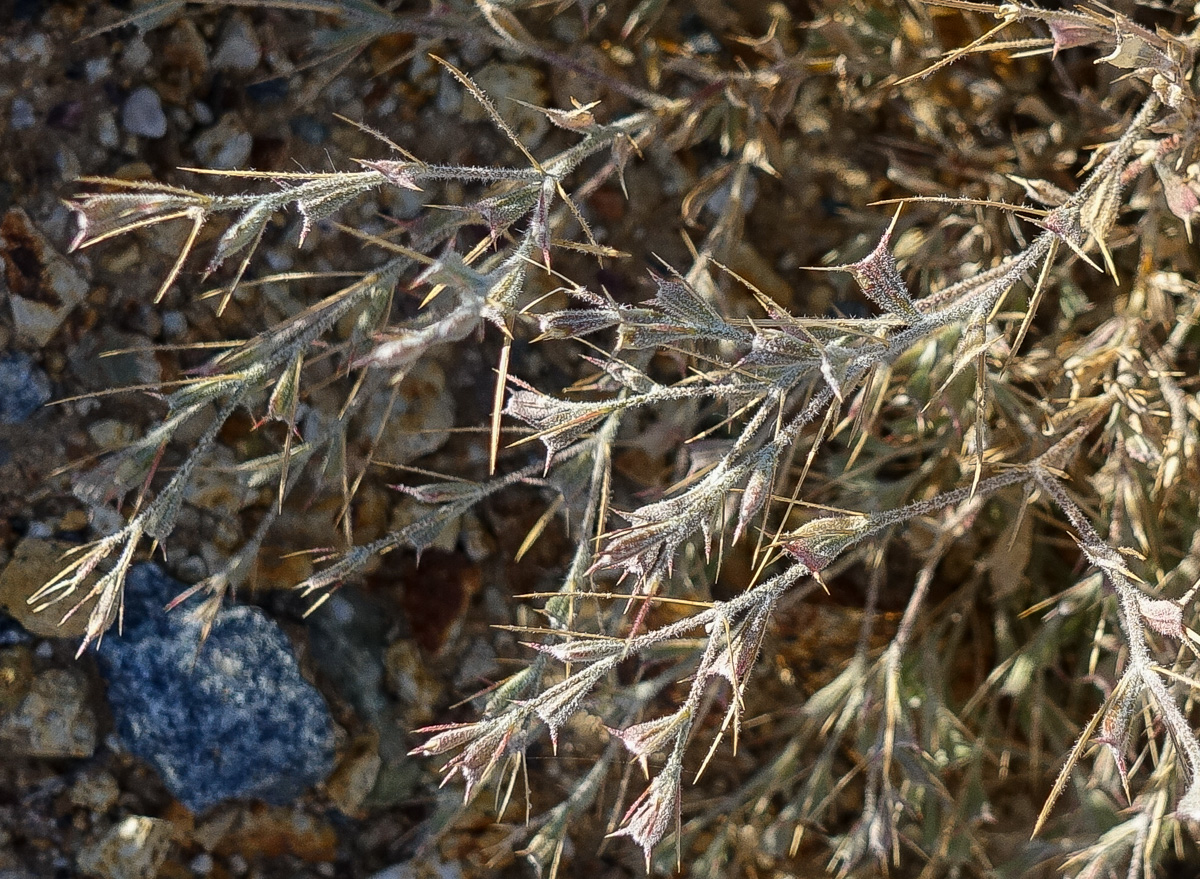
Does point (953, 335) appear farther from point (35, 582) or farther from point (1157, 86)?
point (35, 582)

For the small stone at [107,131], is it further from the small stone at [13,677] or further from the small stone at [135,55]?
the small stone at [13,677]

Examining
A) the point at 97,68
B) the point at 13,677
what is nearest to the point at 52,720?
the point at 13,677

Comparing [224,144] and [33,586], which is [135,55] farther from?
[33,586]

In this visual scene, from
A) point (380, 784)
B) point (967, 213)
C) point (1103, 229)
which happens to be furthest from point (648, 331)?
point (380, 784)

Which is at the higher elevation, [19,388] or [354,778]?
[19,388]

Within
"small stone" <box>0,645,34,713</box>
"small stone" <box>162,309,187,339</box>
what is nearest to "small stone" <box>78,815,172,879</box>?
"small stone" <box>0,645,34,713</box>
